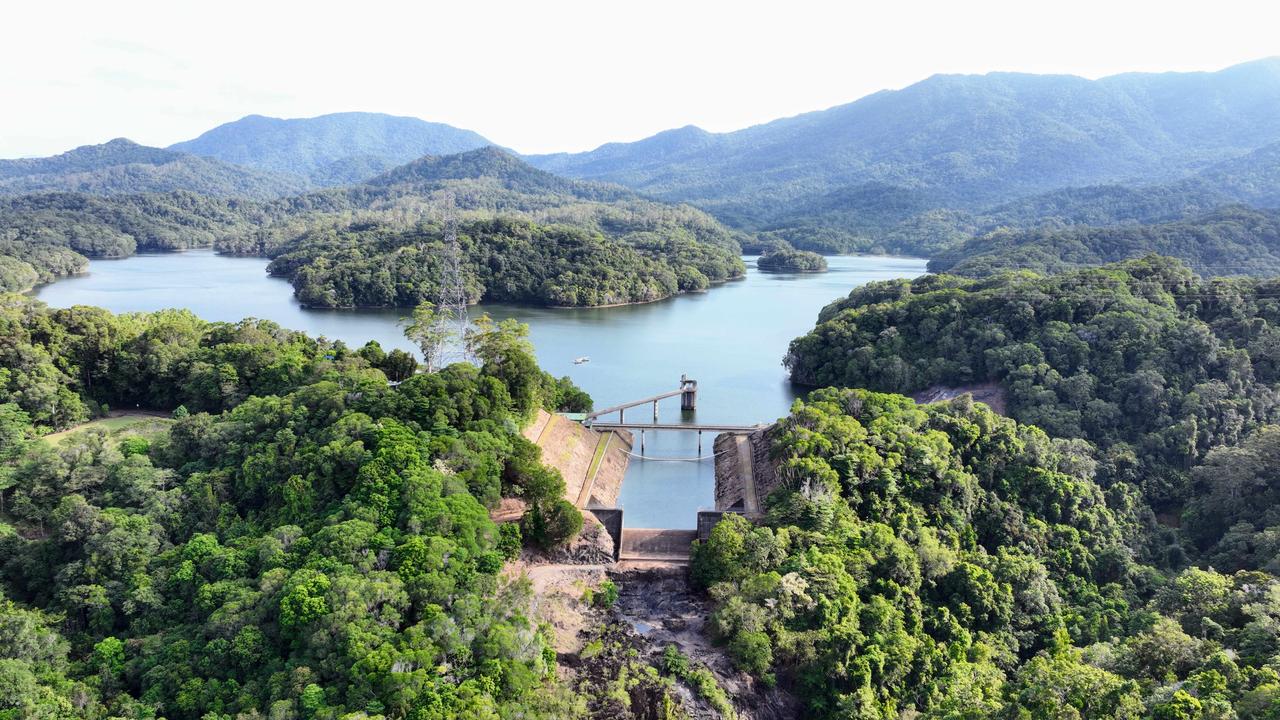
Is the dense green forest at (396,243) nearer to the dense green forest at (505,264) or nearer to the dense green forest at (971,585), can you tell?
the dense green forest at (505,264)

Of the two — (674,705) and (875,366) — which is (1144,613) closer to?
(674,705)

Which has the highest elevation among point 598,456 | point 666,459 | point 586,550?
point 598,456

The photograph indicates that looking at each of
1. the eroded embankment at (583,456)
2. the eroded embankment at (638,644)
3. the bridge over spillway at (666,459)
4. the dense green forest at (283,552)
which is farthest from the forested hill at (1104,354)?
the dense green forest at (283,552)

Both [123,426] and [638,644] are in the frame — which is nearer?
[638,644]

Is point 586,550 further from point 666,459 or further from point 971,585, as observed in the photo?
point 666,459

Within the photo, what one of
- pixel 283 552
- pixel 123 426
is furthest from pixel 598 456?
pixel 123 426

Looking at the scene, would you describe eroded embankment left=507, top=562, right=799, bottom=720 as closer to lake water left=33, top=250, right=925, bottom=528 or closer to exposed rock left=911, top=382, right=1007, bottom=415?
lake water left=33, top=250, right=925, bottom=528

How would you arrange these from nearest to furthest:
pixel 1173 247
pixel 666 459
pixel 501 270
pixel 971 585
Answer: pixel 971 585 → pixel 666 459 → pixel 1173 247 → pixel 501 270

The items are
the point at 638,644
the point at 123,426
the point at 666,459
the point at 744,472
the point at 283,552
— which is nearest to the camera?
the point at 283,552
